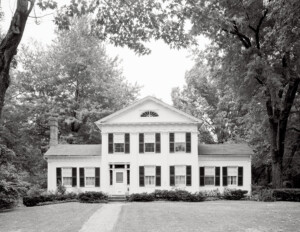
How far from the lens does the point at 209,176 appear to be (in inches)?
1223

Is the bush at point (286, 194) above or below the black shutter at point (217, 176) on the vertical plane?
below

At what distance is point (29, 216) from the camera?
1930cm

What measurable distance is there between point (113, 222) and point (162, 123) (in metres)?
15.3

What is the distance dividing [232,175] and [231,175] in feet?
0.26

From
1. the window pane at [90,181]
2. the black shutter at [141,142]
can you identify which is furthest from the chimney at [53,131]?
the black shutter at [141,142]

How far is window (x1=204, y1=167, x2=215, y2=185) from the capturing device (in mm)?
30906

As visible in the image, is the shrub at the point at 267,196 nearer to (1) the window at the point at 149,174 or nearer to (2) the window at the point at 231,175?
(2) the window at the point at 231,175

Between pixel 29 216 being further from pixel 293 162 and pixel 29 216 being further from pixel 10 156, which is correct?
pixel 293 162

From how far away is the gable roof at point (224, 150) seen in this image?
1225 inches

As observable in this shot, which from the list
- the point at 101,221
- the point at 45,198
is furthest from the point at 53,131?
the point at 101,221

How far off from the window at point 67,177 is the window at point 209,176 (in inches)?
422

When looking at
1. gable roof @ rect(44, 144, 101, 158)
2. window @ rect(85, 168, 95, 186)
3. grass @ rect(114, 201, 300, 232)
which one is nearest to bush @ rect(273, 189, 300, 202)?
grass @ rect(114, 201, 300, 232)

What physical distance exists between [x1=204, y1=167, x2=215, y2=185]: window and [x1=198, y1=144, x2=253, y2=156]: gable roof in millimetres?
1264

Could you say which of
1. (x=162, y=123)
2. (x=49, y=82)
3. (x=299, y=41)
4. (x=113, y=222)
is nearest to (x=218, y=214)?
(x=113, y=222)
